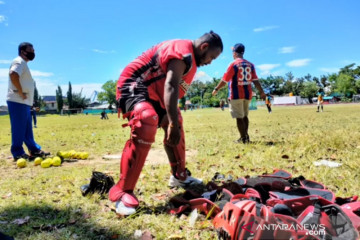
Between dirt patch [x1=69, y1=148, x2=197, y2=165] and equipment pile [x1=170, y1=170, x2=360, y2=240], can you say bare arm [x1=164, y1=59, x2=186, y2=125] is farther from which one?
dirt patch [x1=69, y1=148, x2=197, y2=165]

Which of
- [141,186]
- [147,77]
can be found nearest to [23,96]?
[141,186]

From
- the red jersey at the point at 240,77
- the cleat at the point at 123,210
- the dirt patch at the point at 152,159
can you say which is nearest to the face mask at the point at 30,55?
the dirt patch at the point at 152,159

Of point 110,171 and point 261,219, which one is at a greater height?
point 261,219

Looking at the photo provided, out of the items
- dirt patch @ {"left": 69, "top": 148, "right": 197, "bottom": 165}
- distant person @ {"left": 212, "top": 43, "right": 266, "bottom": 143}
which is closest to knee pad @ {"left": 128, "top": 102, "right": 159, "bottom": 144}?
dirt patch @ {"left": 69, "top": 148, "right": 197, "bottom": 165}

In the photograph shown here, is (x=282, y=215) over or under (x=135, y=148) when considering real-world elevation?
under

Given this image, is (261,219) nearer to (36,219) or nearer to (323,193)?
(323,193)

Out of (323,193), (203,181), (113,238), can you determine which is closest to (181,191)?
(203,181)

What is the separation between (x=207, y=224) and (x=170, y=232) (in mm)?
321

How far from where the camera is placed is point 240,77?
641cm

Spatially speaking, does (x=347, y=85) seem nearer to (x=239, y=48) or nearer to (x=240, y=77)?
(x=239, y=48)

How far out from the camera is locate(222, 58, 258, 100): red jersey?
6.37 metres

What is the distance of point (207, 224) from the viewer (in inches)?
89.5

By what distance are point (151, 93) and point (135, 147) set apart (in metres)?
0.59

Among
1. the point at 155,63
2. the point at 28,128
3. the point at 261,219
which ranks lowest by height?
the point at 261,219
